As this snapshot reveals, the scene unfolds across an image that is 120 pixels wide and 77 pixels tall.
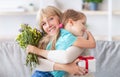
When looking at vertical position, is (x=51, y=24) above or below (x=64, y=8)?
below

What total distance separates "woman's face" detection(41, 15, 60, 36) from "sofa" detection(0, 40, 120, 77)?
52 cm

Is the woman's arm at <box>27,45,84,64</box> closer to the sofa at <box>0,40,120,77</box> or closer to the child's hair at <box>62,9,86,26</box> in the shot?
the child's hair at <box>62,9,86,26</box>

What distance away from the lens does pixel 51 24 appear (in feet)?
4.84

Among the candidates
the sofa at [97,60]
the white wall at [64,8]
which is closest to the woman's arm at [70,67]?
the sofa at [97,60]

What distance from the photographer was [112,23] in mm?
4008

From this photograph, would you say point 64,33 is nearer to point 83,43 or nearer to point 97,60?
point 83,43

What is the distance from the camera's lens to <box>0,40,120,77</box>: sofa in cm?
194

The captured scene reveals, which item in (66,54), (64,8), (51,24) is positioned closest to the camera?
(66,54)

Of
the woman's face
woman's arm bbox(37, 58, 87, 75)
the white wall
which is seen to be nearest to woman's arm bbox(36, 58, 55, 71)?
woman's arm bbox(37, 58, 87, 75)

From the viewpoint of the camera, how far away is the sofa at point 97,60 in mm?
1940

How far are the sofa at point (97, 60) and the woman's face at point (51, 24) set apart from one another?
1.69 feet

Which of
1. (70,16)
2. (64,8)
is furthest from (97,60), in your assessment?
(64,8)

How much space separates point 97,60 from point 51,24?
605 mm

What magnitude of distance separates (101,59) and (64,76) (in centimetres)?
59
